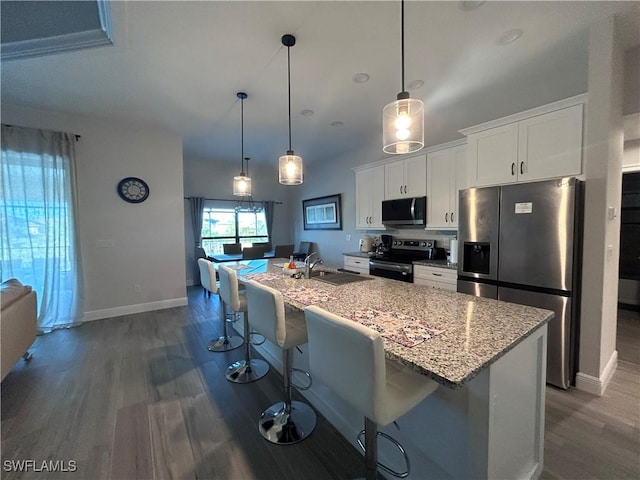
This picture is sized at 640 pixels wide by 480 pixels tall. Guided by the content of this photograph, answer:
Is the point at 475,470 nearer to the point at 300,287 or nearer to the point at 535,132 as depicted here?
the point at 300,287

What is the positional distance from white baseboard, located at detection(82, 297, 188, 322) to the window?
7.11 ft

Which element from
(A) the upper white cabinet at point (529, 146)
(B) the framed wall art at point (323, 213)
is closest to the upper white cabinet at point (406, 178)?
(A) the upper white cabinet at point (529, 146)

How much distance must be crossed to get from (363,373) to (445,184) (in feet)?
10.7

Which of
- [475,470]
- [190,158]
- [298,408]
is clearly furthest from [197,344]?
[190,158]

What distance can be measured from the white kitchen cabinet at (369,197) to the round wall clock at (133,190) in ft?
11.4

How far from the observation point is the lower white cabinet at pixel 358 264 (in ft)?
14.1

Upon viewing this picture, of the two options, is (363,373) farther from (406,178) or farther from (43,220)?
(43,220)

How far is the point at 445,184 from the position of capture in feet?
11.7

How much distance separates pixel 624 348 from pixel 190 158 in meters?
7.46

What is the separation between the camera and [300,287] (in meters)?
1.98

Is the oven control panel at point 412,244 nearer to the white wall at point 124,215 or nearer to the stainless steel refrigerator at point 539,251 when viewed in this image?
the stainless steel refrigerator at point 539,251

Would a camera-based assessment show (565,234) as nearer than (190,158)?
Yes

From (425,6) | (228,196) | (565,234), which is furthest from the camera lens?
(228,196)

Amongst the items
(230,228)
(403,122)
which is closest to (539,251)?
(403,122)
